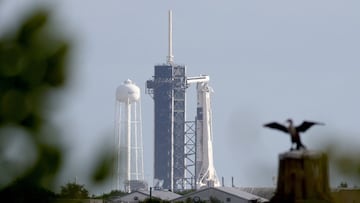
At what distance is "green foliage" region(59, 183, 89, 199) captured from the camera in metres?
20.3

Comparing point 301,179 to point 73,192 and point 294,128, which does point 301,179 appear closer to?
point 294,128

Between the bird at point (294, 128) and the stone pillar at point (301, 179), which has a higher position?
the bird at point (294, 128)

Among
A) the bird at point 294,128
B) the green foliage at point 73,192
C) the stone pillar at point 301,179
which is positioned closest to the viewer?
Result: the stone pillar at point 301,179

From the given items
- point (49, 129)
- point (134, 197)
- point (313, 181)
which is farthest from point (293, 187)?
point (134, 197)

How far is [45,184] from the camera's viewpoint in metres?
18.2

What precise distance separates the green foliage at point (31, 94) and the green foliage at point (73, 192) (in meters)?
1.41

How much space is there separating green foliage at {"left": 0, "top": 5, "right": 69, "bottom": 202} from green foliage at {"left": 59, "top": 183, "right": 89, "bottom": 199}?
141 centimetres

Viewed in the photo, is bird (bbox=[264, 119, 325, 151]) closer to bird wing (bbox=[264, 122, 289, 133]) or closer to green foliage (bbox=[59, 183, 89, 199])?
bird wing (bbox=[264, 122, 289, 133])

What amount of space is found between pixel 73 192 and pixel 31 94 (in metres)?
4.45

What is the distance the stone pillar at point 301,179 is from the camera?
1748 centimetres

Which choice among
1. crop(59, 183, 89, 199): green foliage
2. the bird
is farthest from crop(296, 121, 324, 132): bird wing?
crop(59, 183, 89, 199): green foliage

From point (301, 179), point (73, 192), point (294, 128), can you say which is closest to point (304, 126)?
point (294, 128)

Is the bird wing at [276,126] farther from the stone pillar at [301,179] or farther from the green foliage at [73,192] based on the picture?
the green foliage at [73,192]

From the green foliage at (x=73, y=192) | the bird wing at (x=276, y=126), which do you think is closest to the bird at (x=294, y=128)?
the bird wing at (x=276, y=126)
